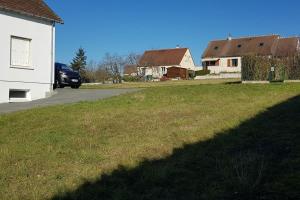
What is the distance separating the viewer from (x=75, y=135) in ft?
31.7

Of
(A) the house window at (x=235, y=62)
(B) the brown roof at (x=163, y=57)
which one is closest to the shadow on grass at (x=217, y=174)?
(A) the house window at (x=235, y=62)

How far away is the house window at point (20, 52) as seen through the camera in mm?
20859

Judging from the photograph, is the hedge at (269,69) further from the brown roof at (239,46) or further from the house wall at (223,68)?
the brown roof at (239,46)

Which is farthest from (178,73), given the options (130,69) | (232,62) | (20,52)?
(20,52)

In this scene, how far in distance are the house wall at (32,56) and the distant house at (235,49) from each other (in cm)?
5279

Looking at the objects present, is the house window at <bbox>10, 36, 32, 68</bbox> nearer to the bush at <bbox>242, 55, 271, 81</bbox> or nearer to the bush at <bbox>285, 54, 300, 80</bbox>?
the bush at <bbox>242, 55, 271, 81</bbox>

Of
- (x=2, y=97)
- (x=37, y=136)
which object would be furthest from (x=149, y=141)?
(x=2, y=97)

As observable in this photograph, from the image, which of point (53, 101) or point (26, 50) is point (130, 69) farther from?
point (53, 101)

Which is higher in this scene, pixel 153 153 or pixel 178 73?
pixel 178 73

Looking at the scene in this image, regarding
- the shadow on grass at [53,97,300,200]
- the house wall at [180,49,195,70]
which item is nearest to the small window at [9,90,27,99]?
the shadow on grass at [53,97,300,200]

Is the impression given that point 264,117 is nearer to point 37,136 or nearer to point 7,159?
point 37,136

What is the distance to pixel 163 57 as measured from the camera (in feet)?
290

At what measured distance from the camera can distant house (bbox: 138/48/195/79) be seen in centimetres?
8500

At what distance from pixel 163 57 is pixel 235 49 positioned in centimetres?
1417
